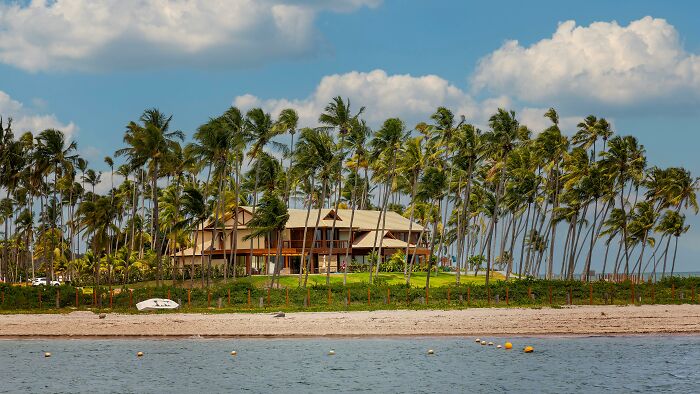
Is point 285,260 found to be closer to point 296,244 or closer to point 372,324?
point 296,244

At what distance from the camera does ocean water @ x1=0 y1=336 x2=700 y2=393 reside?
125ft

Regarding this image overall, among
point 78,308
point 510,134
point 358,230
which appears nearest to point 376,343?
point 78,308

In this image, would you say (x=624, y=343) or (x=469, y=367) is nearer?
(x=469, y=367)

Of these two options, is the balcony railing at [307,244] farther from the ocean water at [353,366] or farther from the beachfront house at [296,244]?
the ocean water at [353,366]

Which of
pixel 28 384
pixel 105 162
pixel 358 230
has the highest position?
pixel 105 162

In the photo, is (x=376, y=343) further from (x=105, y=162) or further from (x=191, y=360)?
(x=105, y=162)

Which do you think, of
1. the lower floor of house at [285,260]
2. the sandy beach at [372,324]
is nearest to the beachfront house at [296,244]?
the lower floor of house at [285,260]

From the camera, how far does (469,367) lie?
42844 mm

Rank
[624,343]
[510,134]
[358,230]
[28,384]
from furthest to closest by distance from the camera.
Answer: [358,230], [510,134], [624,343], [28,384]

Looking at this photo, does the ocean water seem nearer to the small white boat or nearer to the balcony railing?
the small white boat

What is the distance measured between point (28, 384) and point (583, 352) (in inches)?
1061

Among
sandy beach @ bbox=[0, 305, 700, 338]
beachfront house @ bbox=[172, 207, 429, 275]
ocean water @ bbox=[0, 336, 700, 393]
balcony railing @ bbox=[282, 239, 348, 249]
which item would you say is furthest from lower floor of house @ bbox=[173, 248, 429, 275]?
ocean water @ bbox=[0, 336, 700, 393]

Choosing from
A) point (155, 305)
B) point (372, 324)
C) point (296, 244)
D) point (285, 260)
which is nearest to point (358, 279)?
point (296, 244)

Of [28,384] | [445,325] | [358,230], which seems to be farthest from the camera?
[358,230]
